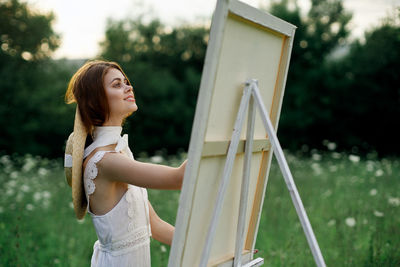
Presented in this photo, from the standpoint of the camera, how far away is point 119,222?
1909 millimetres

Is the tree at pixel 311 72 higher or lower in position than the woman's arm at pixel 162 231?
higher

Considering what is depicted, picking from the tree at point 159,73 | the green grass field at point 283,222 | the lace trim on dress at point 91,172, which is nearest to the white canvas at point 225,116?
the lace trim on dress at point 91,172

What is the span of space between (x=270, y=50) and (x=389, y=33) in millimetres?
13031

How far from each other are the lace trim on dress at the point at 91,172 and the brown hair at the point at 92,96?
0.51 ft

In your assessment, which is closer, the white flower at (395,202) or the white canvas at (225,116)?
the white canvas at (225,116)

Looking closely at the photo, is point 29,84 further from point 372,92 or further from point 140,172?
point 140,172

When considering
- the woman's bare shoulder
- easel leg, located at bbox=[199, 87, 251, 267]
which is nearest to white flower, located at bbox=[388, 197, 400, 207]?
easel leg, located at bbox=[199, 87, 251, 267]

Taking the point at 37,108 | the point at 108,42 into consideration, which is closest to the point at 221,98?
the point at 37,108

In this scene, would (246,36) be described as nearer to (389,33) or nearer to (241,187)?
(241,187)

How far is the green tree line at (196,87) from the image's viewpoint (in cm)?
1416

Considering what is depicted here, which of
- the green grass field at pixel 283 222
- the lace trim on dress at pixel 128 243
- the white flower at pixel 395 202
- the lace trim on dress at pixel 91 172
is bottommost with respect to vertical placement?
the green grass field at pixel 283 222

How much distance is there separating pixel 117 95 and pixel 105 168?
12.9 inches

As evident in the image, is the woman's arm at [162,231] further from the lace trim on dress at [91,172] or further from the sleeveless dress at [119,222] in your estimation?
the lace trim on dress at [91,172]

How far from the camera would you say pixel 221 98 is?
1.63 m
